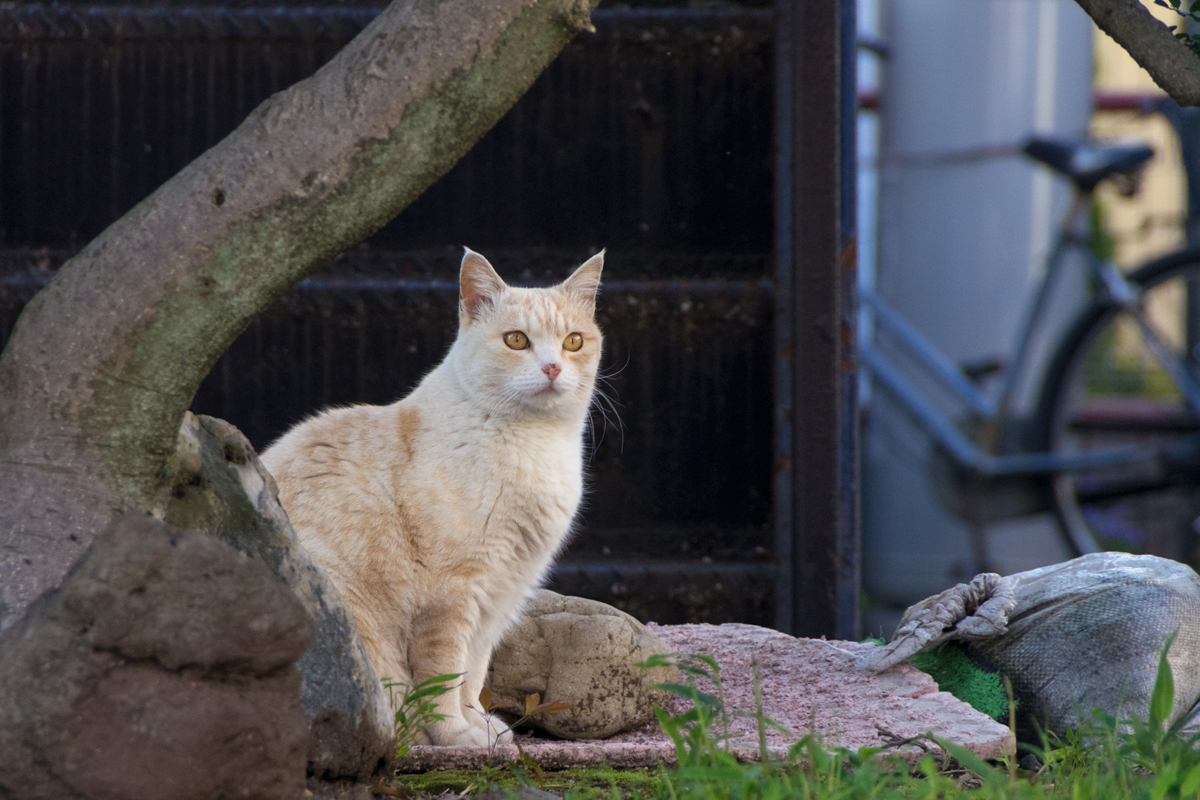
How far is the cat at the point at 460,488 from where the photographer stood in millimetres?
1730

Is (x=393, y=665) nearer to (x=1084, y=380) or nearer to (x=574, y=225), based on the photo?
(x=574, y=225)

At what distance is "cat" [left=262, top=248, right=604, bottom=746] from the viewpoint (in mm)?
1730

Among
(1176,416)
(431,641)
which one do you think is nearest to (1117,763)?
(431,641)

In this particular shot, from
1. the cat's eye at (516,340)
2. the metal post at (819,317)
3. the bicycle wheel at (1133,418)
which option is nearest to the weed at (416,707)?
the cat's eye at (516,340)

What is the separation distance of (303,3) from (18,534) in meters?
1.92

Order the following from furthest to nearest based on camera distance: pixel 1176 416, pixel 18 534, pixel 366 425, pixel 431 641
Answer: pixel 1176 416, pixel 366 425, pixel 431 641, pixel 18 534

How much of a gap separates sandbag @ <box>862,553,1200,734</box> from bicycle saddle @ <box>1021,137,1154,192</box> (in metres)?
2.55

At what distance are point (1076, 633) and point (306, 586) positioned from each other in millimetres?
1483

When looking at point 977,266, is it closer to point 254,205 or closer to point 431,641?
point 431,641

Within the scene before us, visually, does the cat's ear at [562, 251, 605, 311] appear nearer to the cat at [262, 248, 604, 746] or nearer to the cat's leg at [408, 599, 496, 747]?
the cat at [262, 248, 604, 746]

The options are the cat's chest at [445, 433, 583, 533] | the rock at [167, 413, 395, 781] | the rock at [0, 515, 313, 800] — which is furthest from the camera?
the cat's chest at [445, 433, 583, 533]

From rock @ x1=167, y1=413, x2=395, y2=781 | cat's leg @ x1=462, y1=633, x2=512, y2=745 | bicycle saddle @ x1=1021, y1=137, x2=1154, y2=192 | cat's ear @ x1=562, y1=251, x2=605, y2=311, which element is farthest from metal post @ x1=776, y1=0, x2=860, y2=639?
bicycle saddle @ x1=1021, y1=137, x2=1154, y2=192

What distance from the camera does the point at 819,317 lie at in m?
2.68

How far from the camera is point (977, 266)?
4.45 m
